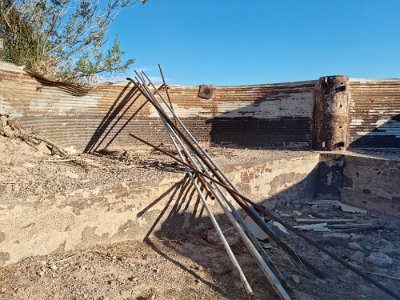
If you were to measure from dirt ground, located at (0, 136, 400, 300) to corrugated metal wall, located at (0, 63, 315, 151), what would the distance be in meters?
1.24

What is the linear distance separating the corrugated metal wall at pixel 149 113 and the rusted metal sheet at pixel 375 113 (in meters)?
1.33

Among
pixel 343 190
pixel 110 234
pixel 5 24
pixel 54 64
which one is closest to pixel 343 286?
pixel 110 234

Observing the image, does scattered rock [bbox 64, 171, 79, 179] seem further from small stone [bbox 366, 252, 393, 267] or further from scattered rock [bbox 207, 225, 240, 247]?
small stone [bbox 366, 252, 393, 267]

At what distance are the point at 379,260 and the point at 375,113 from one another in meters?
5.56

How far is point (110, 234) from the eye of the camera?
14.4 ft

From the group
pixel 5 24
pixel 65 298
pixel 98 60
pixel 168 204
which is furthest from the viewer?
pixel 98 60

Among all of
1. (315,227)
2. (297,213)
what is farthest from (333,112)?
(315,227)

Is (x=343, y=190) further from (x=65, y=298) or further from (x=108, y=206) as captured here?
(x=65, y=298)

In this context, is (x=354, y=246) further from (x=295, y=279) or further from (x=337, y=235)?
(x=295, y=279)

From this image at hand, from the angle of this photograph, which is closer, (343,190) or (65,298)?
(65,298)

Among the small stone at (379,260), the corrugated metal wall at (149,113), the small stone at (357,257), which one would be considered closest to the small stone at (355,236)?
the small stone at (357,257)

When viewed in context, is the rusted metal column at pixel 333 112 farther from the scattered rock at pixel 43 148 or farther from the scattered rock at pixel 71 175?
the scattered rock at pixel 43 148

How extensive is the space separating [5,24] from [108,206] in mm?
8923

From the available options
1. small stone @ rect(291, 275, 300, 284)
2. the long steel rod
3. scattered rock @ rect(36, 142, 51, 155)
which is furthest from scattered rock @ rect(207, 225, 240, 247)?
scattered rock @ rect(36, 142, 51, 155)
